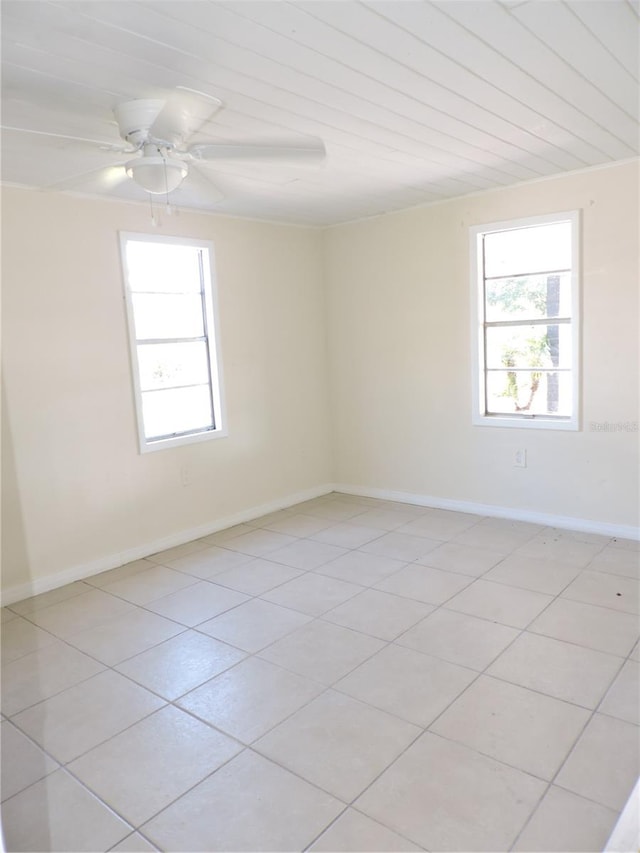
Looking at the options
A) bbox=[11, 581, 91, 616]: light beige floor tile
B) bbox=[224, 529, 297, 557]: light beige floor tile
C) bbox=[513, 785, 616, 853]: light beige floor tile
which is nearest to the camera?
bbox=[513, 785, 616, 853]: light beige floor tile

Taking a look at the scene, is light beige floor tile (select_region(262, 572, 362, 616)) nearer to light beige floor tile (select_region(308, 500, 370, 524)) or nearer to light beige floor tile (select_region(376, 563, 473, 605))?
light beige floor tile (select_region(376, 563, 473, 605))

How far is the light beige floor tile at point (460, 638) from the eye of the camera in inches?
98.8

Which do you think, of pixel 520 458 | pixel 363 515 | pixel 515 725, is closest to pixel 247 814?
pixel 515 725

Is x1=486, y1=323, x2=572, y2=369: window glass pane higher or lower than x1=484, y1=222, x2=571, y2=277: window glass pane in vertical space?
lower

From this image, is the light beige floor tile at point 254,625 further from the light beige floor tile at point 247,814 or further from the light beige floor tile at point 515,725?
the light beige floor tile at point 515,725

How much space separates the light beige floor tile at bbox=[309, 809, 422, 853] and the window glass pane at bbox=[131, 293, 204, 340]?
3.02 meters

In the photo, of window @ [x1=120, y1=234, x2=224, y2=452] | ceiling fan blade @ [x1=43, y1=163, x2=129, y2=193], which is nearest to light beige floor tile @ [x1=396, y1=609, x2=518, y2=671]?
window @ [x1=120, y1=234, x2=224, y2=452]

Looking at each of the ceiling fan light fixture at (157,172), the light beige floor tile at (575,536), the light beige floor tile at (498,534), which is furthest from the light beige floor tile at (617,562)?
the ceiling fan light fixture at (157,172)

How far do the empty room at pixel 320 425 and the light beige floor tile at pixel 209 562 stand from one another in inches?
1.3

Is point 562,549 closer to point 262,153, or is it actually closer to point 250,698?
point 250,698

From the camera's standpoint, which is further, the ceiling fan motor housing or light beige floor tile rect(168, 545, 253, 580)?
light beige floor tile rect(168, 545, 253, 580)

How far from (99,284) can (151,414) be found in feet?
2.95

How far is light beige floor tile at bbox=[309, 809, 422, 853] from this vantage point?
5.27 feet

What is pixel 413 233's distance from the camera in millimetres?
4441
